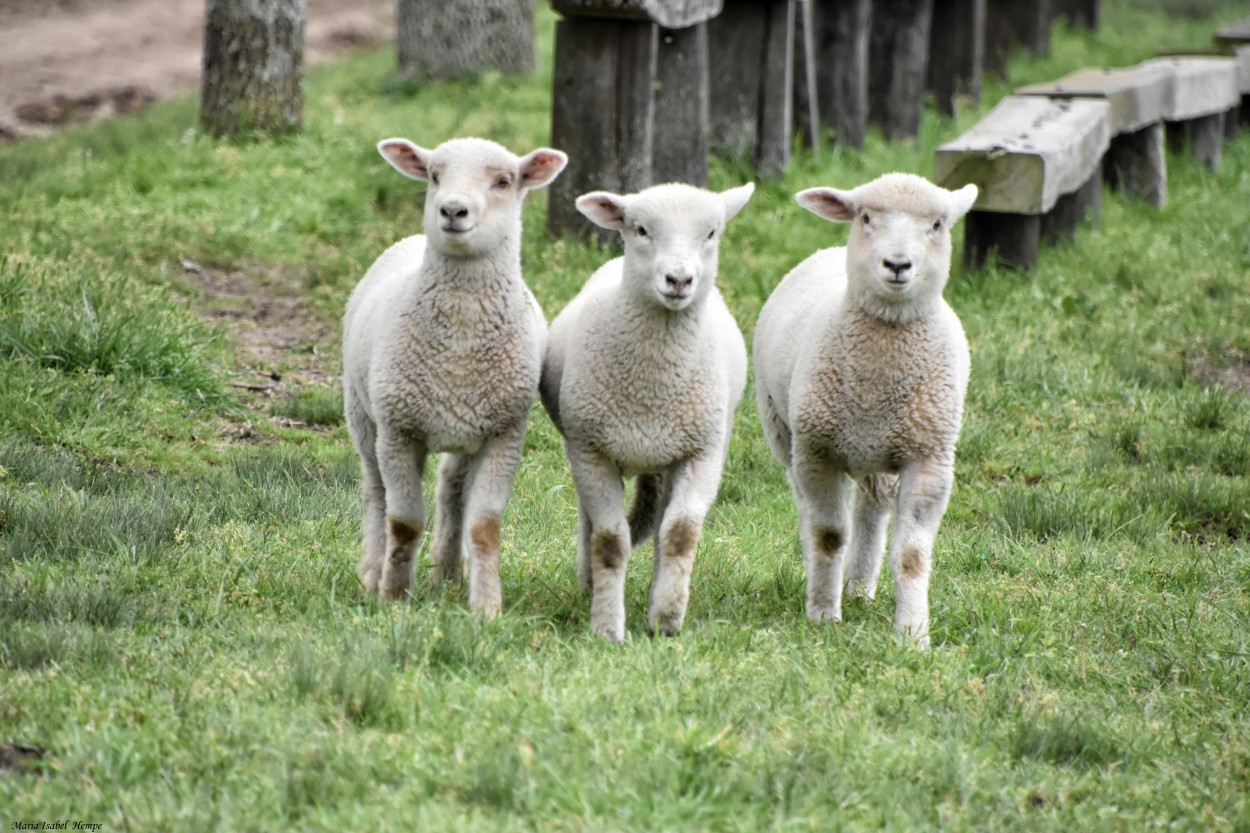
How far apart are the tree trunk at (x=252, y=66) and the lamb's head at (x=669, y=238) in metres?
5.62

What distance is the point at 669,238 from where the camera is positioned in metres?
4.31

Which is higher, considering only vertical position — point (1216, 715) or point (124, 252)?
point (124, 252)

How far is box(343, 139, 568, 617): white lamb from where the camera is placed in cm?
439

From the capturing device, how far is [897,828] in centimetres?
321

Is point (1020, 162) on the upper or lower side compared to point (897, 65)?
lower

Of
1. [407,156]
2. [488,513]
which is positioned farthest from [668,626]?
[407,156]

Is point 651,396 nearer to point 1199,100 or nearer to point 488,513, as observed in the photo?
point 488,513

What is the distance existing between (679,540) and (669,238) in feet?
2.84

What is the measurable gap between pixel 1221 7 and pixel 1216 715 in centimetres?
1813

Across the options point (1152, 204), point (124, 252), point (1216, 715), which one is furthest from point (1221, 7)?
point (1216, 715)

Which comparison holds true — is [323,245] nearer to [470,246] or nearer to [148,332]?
[148,332]

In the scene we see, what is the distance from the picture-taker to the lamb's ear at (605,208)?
4.44 meters

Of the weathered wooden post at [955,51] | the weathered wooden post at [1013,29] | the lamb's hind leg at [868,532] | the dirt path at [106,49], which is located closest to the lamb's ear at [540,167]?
the lamb's hind leg at [868,532]

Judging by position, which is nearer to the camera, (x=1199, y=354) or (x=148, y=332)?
(x=148, y=332)
